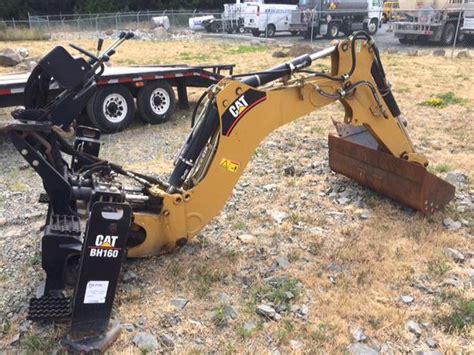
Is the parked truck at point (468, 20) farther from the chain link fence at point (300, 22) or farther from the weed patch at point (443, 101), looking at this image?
the weed patch at point (443, 101)

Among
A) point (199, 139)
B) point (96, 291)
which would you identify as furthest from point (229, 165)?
point (96, 291)

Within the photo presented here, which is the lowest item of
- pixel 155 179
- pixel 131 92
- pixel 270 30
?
pixel 270 30

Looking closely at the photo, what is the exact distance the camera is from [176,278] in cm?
446

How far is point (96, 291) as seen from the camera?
11.7ft

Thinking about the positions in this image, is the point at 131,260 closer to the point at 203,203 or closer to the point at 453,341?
the point at 203,203

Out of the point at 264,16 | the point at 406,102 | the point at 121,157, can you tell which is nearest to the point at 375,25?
the point at 264,16

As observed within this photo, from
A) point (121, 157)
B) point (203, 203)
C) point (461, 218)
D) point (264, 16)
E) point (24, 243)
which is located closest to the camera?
point (203, 203)

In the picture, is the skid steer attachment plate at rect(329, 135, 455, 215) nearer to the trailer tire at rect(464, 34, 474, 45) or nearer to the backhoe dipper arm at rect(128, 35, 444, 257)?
the backhoe dipper arm at rect(128, 35, 444, 257)

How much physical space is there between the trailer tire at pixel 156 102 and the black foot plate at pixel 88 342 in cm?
639

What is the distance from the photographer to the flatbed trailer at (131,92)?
8.64 m

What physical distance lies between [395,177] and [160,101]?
215 inches

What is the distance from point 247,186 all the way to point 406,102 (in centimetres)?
628

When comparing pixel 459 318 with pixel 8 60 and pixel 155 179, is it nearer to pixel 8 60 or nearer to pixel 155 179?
pixel 155 179


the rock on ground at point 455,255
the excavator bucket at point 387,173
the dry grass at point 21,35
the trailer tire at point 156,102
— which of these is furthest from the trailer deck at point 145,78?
the dry grass at point 21,35
